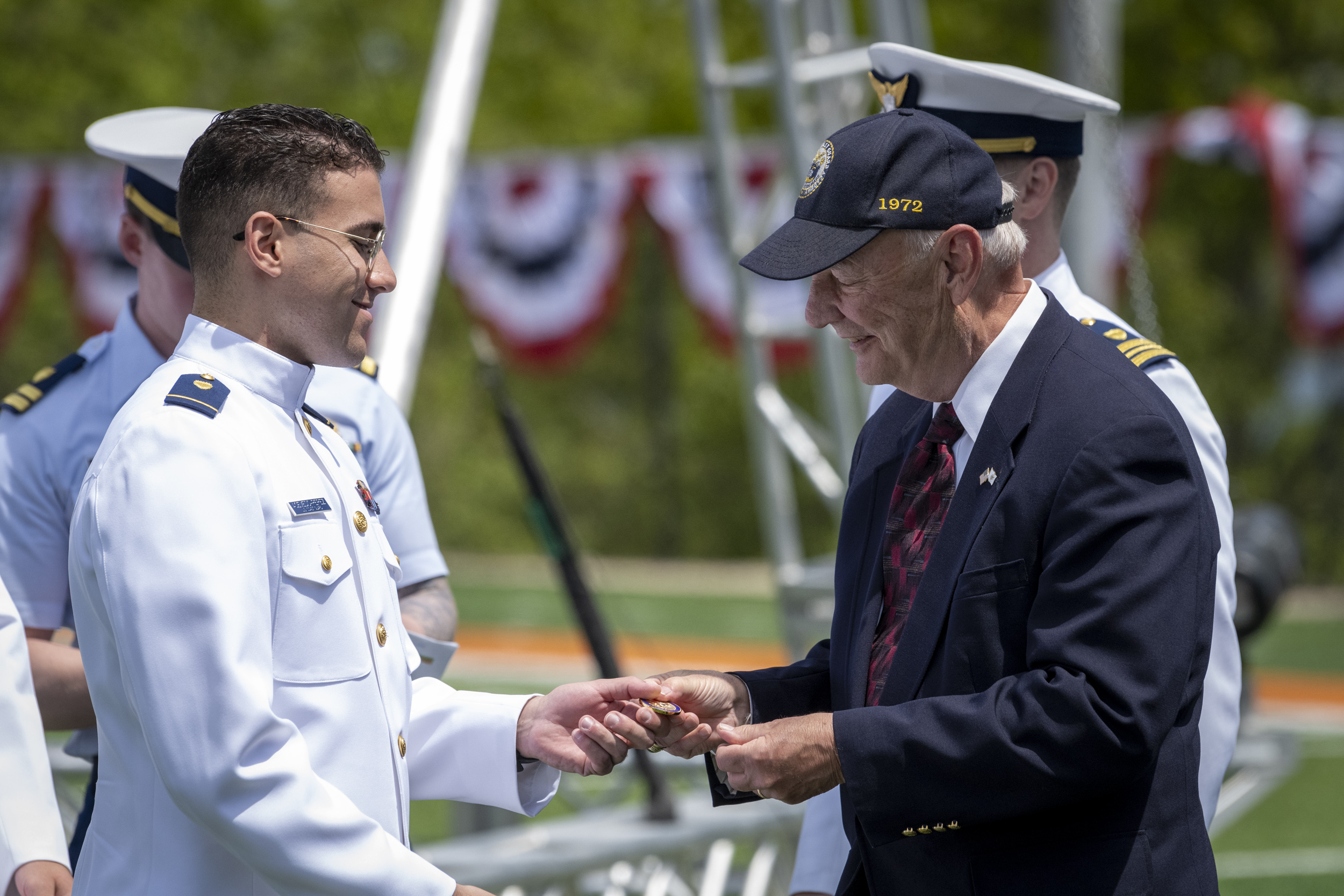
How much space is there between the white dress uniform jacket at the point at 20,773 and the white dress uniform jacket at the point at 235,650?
1.16 feet

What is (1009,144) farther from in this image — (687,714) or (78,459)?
(78,459)

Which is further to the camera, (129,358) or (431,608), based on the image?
(431,608)

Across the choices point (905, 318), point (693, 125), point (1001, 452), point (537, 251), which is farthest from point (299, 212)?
point (693, 125)

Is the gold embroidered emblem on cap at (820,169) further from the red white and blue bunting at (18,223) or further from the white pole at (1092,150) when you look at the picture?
the red white and blue bunting at (18,223)

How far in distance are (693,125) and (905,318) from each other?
18897mm

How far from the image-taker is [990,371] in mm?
1896

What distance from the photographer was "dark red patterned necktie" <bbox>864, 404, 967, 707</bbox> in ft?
6.34

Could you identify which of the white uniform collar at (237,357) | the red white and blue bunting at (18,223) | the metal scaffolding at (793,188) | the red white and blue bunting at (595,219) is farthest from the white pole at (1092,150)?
the red white and blue bunting at (18,223)

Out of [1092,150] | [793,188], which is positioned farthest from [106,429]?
[1092,150]

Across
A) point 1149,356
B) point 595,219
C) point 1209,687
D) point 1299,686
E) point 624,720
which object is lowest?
point 1299,686

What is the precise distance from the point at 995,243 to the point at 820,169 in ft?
0.83

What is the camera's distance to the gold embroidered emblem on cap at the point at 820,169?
6.29ft

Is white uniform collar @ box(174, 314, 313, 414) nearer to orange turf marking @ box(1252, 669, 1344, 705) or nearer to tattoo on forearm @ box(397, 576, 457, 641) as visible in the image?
tattoo on forearm @ box(397, 576, 457, 641)

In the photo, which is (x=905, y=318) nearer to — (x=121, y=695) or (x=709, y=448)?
(x=121, y=695)
